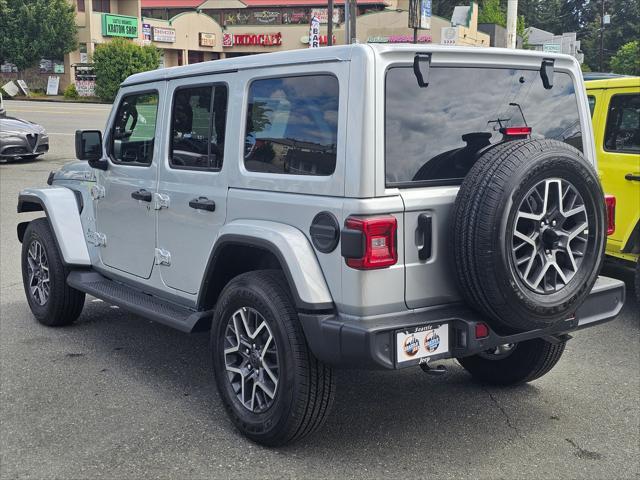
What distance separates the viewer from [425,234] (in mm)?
3537

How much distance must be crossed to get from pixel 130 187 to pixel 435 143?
2304mm

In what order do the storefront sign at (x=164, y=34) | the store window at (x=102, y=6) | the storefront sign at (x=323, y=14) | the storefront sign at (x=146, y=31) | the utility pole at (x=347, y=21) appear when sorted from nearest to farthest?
the utility pole at (x=347, y=21) → the storefront sign at (x=146, y=31) → the store window at (x=102, y=6) → the storefront sign at (x=164, y=34) → the storefront sign at (x=323, y=14)

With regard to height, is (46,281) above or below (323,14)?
below

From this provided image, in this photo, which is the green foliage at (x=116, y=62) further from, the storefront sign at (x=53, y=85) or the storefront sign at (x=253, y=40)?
the storefront sign at (x=253, y=40)

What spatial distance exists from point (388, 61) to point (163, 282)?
2116mm

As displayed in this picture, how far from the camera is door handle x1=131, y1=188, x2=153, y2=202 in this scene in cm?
479

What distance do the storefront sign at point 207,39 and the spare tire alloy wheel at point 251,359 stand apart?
181 feet

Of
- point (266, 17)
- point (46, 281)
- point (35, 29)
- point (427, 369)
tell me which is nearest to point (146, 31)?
point (35, 29)

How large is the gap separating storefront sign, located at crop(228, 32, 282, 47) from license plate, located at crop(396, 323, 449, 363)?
55408 mm

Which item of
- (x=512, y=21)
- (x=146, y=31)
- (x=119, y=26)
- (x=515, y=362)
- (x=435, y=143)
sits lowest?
(x=515, y=362)

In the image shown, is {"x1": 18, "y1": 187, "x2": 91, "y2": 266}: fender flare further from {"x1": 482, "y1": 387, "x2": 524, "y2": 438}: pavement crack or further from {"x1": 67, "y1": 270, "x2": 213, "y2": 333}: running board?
{"x1": 482, "y1": 387, "x2": 524, "y2": 438}: pavement crack

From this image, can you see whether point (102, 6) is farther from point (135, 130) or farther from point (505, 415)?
point (505, 415)

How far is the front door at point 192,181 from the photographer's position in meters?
4.26

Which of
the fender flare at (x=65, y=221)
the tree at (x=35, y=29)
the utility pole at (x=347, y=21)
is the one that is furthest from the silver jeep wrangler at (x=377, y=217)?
the tree at (x=35, y=29)
